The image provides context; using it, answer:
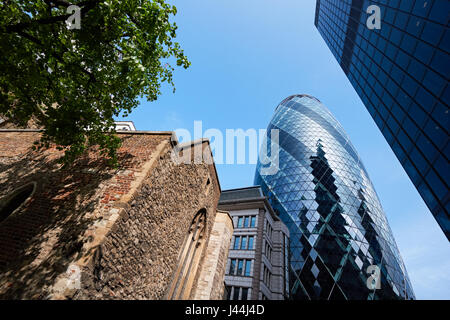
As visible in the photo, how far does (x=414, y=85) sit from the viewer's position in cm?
1345

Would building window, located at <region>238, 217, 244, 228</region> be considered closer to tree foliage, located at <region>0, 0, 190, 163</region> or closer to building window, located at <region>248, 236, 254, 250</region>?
building window, located at <region>248, 236, 254, 250</region>

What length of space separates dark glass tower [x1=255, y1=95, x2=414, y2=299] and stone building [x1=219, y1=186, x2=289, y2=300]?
9279 mm

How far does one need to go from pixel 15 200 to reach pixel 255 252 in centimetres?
2559

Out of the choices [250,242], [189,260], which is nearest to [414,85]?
[189,260]

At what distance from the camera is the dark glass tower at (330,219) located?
35.1m

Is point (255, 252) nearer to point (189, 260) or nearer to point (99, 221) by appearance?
point (189, 260)

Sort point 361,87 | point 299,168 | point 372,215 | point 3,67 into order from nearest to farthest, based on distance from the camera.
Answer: point 3,67, point 361,87, point 372,215, point 299,168

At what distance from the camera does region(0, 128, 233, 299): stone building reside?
4207 millimetres

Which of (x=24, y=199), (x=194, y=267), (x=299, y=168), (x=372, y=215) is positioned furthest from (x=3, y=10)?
(x=372, y=215)

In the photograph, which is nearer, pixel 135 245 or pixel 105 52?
pixel 135 245

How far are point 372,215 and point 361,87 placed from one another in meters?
36.1

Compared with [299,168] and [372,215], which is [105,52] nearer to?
[299,168]

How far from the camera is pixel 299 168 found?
50312mm

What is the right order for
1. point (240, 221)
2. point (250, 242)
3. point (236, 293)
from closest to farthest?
point (236, 293)
point (250, 242)
point (240, 221)
